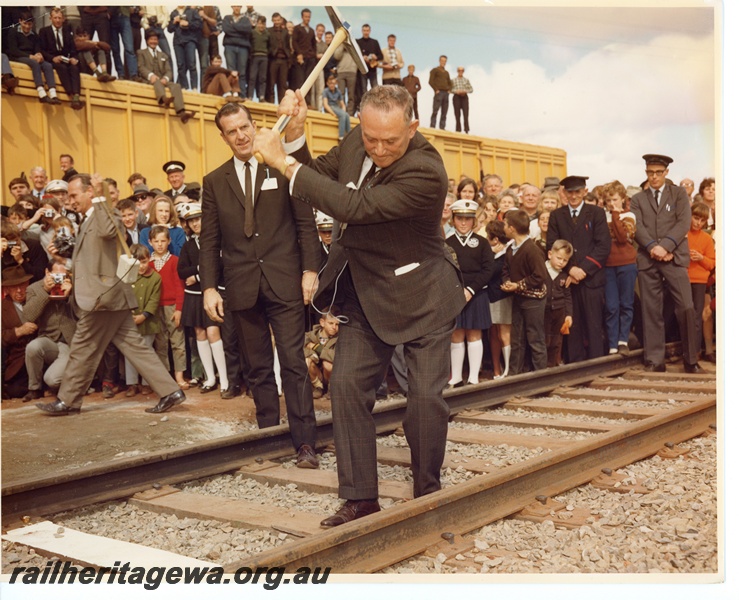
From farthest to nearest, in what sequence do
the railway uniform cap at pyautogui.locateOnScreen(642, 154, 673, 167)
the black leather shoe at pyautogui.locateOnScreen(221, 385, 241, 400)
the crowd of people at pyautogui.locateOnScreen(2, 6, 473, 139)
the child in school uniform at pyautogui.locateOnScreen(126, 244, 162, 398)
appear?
the crowd of people at pyautogui.locateOnScreen(2, 6, 473, 139)
the railway uniform cap at pyautogui.locateOnScreen(642, 154, 673, 167)
the child in school uniform at pyautogui.locateOnScreen(126, 244, 162, 398)
the black leather shoe at pyautogui.locateOnScreen(221, 385, 241, 400)

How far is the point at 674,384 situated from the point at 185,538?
5.50 metres

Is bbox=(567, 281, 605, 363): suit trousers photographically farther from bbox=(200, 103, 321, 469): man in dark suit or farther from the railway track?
bbox=(200, 103, 321, 469): man in dark suit

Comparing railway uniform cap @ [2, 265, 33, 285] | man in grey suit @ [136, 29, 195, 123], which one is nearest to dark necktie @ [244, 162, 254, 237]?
railway uniform cap @ [2, 265, 33, 285]

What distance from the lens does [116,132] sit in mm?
11359

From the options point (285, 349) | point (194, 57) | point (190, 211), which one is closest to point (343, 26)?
point (285, 349)

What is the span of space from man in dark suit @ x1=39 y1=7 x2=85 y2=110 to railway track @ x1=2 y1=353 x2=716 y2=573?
171 inches

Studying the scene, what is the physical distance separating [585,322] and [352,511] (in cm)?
610

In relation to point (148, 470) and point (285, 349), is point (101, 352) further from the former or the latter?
point (148, 470)

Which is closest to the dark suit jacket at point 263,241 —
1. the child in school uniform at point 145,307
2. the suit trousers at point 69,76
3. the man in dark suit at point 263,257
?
the man in dark suit at point 263,257

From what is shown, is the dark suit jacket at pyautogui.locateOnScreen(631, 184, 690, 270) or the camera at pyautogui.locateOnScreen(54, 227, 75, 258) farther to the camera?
the dark suit jacket at pyautogui.locateOnScreen(631, 184, 690, 270)

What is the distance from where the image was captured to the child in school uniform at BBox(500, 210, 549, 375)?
8.68 m

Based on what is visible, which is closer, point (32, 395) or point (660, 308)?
point (32, 395)

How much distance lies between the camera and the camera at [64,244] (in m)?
8.41

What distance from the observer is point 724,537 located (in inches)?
155
